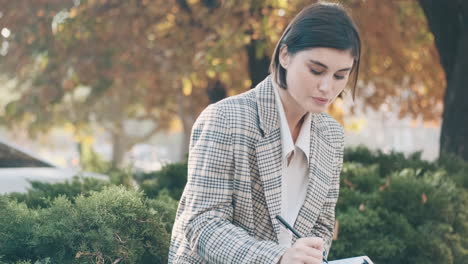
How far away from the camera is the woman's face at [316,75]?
2.60 m

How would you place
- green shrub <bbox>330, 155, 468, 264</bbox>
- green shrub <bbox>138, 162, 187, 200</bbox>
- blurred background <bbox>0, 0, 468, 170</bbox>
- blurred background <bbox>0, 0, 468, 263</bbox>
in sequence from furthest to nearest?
1. blurred background <bbox>0, 0, 468, 170</bbox>
2. blurred background <bbox>0, 0, 468, 263</bbox>
3. green shrub <bbox>138, 162, 187, 200</bbox>
4. green shrub <bbox>330, 155, 468, 264</bbox>

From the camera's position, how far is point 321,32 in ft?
8.50

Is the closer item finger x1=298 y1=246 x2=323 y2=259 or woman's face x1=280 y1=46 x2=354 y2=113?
finger x1=298 y1=246 x2=323 y2=259

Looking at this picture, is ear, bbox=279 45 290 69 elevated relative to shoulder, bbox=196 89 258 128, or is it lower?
elevated

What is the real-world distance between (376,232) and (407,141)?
69272 mm

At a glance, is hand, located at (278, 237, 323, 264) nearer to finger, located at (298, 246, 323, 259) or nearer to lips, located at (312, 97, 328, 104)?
finger, located at (298, 246, 323, 259)

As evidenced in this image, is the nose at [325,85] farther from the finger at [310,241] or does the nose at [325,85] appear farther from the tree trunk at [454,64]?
the tree trunk at [454,64]

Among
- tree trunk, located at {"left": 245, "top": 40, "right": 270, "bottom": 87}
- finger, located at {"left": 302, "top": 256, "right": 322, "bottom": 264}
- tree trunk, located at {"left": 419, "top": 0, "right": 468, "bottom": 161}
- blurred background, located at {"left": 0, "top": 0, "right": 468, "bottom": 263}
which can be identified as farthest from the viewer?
tree trunk, located at {"left": 245, "top": 40, "right": 270, "bottom": 87}

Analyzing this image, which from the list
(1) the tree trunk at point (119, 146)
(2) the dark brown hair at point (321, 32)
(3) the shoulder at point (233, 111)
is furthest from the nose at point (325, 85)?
(1) the tree trunk at point (119, 146)

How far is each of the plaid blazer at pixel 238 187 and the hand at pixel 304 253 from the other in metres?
0.05

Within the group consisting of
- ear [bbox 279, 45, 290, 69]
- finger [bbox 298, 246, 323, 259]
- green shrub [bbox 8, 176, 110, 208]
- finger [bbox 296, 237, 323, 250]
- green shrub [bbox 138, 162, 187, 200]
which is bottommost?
green shrub [bbox 138, 162, 187, 200]

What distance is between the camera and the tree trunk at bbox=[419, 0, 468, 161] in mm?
7332

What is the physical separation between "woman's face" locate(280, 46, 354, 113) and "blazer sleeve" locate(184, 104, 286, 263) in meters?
0.34

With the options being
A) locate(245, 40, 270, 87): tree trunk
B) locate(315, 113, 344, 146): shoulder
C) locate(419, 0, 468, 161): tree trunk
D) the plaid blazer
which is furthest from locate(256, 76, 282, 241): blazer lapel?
locate(245, 40, 270, 87): tree trunk
